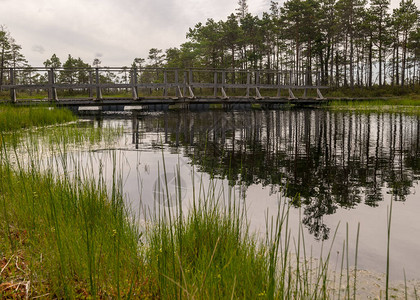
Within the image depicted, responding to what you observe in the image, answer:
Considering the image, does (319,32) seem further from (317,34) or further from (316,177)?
(316,177)

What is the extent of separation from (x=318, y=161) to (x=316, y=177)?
138 centimetres

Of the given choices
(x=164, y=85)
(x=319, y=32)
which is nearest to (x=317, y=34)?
(x=319, y=32)

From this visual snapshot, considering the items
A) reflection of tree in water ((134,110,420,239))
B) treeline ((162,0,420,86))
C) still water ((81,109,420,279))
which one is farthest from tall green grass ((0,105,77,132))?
treeline ((162,0,420,86))

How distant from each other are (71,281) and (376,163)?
243 inches

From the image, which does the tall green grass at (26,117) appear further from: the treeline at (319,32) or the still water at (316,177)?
the treeline at (319,32)

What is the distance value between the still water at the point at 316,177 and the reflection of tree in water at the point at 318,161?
14 millimetres

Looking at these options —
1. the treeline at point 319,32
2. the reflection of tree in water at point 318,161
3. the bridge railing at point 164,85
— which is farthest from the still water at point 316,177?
the treeline at point 319,32

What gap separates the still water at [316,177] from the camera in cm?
321

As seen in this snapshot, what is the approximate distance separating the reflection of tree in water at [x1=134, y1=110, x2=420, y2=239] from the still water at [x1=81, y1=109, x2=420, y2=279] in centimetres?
1

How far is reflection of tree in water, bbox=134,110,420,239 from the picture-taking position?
4.48 meters

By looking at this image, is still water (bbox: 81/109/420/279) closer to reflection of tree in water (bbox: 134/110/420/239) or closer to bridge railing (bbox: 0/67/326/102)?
reflection of tree in water (bbox: 134/110/420/239)

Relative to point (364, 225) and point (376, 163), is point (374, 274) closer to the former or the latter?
point (364, 225)

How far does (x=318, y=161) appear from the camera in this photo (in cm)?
684

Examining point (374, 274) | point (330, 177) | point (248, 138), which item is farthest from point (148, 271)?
point (248, 138)
